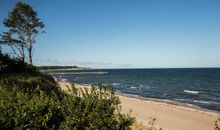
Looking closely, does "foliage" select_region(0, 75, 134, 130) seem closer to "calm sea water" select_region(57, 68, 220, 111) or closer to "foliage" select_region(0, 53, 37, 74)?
"calm sea water" select_region(57, 68, 220, 111)

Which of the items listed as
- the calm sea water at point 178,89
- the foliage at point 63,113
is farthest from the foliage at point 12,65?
the foliage at point 63,113

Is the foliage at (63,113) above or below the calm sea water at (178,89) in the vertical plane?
above

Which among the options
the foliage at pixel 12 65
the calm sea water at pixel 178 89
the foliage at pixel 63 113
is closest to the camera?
the foliage at pixel 63 113

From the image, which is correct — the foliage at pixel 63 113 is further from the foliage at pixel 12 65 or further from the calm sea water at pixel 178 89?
the foliage at pixel 12 65

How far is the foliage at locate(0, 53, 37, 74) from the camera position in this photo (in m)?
18.5

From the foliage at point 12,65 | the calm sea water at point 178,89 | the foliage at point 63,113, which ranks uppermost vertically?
the foliage at point 12,65

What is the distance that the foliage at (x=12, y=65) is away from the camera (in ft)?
60.6

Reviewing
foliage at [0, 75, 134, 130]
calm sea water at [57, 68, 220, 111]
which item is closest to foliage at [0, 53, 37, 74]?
calm sea water at [57, 68, 220, 111]

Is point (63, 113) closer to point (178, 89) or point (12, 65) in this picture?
point (12, 65)

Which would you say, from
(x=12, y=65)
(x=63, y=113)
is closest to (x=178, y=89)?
(x=12, y=65)

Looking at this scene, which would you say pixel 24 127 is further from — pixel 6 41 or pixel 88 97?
pixel 6 41

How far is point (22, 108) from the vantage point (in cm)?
534

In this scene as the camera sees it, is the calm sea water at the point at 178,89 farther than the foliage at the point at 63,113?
Yes

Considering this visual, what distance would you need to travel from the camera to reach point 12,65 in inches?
765
